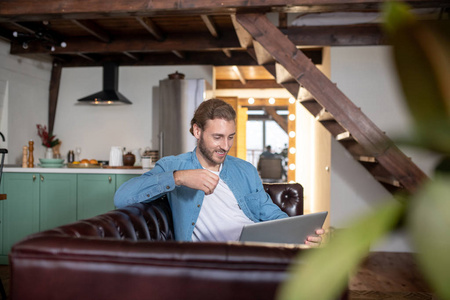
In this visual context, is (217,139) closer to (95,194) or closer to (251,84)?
(95,194)

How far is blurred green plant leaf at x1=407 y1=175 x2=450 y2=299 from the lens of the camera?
287mm

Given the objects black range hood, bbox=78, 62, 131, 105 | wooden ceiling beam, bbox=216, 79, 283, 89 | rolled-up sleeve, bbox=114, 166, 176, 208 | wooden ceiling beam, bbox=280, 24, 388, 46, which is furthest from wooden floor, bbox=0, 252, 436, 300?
wooden ceiling beam, bbox=216, 79, 283, 89

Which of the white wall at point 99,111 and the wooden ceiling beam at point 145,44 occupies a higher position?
the wooden ceiling beam at point 145,44

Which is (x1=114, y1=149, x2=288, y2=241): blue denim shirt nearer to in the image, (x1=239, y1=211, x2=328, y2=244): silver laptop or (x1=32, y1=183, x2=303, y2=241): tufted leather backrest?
(x1=32, y1=183, x2=303, y2=241): tufted leather backrest

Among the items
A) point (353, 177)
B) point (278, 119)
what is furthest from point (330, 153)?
point (278, 119)

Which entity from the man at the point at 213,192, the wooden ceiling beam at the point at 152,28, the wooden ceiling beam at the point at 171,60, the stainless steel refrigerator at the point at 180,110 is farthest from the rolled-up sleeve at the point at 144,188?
the wooden ceiling beam at the point at 171,60

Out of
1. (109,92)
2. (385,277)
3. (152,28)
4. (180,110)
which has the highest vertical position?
(152,28)

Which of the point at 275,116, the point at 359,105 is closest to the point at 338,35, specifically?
the point at 359,105

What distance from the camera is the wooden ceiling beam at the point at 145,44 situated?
5.20m

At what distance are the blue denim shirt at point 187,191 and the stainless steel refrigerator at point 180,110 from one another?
136 inches

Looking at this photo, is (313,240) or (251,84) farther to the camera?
(251,84)

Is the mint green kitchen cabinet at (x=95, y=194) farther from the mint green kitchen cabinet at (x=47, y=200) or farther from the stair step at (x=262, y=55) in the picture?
the stair step at (x=262, y=55)

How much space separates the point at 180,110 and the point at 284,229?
14.4 ft

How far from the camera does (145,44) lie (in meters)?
5.34
